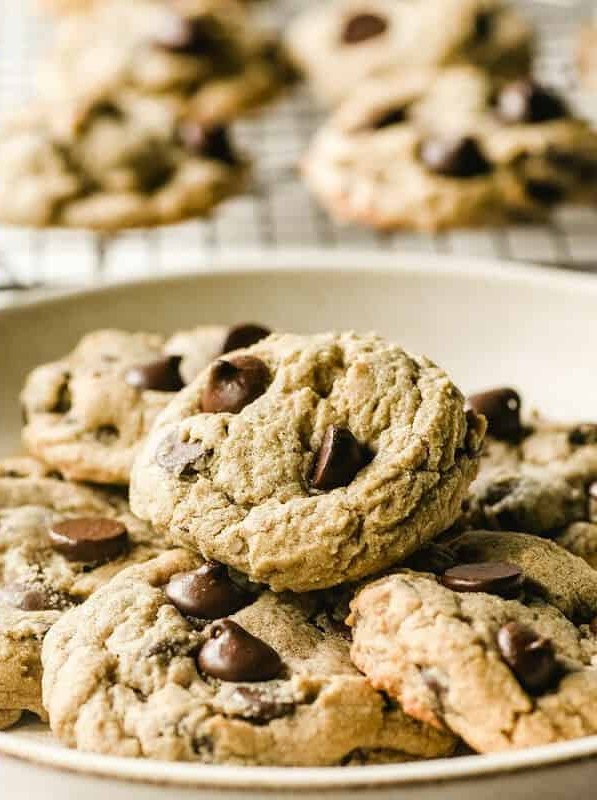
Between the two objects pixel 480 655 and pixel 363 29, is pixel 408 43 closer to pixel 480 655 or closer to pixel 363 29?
pixel 363 29

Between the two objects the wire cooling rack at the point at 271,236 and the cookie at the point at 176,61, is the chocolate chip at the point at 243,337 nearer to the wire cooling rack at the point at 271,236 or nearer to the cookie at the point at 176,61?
the wire cooling rack at the point at 271,236

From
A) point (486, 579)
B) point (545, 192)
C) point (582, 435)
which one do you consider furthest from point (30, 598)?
point (545, 192)

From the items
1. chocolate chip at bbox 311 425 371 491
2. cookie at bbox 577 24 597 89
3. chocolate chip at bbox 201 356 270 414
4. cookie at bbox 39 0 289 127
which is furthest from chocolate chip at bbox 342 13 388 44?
chocolate chip at bbox 311 425 371 491

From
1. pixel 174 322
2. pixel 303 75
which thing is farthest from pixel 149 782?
pixel 303 75

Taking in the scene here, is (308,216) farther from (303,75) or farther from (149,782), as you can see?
(149,782)

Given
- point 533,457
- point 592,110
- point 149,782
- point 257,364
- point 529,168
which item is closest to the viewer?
point 149,782

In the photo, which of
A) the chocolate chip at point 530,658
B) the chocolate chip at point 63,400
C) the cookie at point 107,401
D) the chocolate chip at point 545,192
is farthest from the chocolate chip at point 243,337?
the chocolate chip at point 545,192

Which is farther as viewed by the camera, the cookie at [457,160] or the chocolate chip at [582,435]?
the cookie at [457,160]
